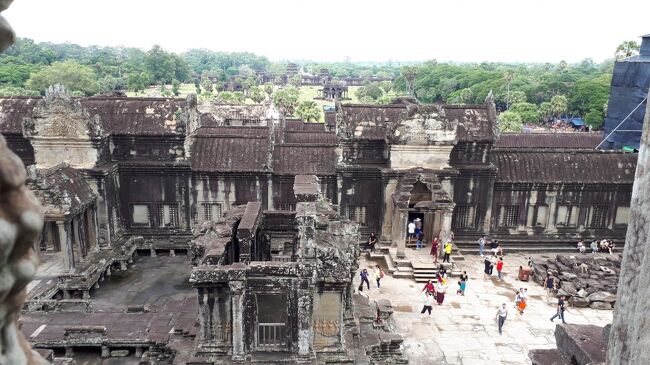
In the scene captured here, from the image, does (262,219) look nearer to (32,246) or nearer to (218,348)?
(218,348)

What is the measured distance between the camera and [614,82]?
3638 centimetres

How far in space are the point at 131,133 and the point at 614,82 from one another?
32.9m

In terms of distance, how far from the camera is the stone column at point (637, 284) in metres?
3.62

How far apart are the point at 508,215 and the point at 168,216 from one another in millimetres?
17831

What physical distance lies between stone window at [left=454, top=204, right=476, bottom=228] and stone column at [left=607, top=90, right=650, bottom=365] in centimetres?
2294

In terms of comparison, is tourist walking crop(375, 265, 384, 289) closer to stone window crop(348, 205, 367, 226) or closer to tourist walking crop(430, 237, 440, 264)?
tourist walking crop(430, 237, 440, 264)

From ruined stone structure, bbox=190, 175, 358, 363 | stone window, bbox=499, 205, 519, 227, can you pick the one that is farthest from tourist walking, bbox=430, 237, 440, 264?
ruined stone structure, bbox=190, 175, 358, 363

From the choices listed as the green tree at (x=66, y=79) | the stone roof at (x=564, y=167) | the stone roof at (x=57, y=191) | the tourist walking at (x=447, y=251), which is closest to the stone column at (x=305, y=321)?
the tourist walking at (x=447, y=251)

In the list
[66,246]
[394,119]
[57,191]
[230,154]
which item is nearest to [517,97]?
[394,119]

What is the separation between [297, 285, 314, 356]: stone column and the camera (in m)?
13.3

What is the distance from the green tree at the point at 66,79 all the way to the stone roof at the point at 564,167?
90.2 meters

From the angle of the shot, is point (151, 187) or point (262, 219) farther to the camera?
point (151, 187)

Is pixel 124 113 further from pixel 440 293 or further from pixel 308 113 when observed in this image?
pixel 308 113

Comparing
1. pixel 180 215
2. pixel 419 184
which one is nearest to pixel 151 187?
pixel 180 215
